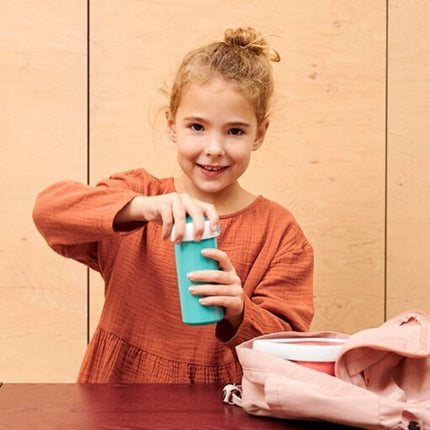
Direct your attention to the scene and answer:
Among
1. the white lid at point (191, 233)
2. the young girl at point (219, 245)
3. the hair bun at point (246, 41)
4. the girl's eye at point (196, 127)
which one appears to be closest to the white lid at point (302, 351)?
the white lid at point (191, 233)

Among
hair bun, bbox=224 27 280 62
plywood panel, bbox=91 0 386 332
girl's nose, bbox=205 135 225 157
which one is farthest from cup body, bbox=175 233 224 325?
plywood panel, bbox=91 0 386 332

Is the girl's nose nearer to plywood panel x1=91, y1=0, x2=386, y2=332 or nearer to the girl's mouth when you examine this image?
the girl's mouth

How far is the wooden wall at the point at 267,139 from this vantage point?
1.76 meters

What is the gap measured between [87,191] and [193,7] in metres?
0.84

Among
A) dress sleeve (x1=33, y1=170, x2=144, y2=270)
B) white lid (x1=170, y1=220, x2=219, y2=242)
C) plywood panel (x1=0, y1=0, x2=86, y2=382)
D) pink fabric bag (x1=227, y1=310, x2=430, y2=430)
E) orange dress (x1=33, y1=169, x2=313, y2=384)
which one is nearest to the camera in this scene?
pink fabric bag (x1=227, y1=310, x2=430, y2=430)

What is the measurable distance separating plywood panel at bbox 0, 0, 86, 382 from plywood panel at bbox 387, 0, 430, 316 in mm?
776

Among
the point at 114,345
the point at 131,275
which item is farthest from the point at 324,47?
the point at 114,345

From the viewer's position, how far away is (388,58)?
6.01 feet

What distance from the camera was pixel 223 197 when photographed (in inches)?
53.1

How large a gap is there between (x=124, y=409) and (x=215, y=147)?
484mm

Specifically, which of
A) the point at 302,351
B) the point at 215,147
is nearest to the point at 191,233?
the point at 302,351

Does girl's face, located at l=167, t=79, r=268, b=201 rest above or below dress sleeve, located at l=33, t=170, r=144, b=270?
above

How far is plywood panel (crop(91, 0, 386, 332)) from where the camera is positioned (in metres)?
1.77

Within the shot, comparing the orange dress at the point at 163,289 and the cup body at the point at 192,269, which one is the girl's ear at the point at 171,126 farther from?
the cup body at the point at 192,269
